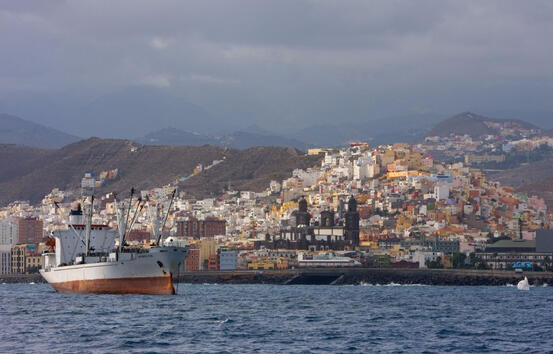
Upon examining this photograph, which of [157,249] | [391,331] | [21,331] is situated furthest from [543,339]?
[157,249]

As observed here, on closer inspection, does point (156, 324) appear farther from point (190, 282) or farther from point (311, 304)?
point (190, 282)

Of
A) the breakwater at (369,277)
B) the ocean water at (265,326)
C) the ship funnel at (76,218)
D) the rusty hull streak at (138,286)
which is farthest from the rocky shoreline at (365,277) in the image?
the rusty hull streak at (138,286)

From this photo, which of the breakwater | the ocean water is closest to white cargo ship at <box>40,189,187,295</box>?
the ocean water

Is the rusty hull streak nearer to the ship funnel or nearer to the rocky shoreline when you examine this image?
the ship funnel

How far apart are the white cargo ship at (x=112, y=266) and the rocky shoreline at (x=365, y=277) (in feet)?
220

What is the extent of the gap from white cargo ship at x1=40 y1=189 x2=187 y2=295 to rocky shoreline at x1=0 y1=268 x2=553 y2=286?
67114mm

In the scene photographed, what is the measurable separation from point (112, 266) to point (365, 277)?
88231 millimetres

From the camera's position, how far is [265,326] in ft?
227

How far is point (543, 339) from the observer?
204ft

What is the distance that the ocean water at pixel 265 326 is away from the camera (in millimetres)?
57750

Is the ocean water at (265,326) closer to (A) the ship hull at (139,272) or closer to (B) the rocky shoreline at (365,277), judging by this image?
(A) the ship hull at (139,272)

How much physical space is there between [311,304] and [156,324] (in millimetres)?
29878

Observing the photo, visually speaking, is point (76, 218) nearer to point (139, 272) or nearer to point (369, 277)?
point (139, 272)

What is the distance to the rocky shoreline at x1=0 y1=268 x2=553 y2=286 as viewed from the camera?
169125mm
